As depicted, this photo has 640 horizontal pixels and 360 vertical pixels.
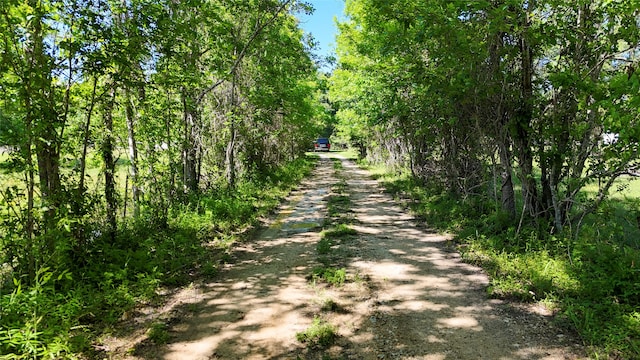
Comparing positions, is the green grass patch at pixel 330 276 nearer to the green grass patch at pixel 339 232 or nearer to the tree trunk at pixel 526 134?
the green grass patch at pixel 339 232

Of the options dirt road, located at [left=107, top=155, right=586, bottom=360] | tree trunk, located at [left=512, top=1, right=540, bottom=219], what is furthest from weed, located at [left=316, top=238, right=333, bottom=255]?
tree trunk, located at [left=512, top=1, right=540, bottom=219]

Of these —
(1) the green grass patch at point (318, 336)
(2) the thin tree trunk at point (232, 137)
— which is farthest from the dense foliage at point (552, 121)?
(2) the thin tree trunk at point (232, 137)

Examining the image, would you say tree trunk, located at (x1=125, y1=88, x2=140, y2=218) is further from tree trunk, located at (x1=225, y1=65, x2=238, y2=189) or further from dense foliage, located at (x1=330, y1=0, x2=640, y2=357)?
dense foliage, located at (x1=330, y1=0, x2=640, y2=357)

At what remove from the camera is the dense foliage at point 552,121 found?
4.91 m

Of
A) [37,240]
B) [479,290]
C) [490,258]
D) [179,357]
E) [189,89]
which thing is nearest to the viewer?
[179,357]

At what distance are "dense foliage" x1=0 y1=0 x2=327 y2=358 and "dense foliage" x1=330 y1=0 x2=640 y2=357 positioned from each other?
4217mm

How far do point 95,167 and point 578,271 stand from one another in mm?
8185

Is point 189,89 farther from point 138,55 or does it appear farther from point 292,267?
point 292,267

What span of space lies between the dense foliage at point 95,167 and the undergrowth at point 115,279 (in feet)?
0.07

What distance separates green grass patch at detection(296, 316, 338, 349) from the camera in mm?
4297

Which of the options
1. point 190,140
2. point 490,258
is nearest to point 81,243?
point 190,140

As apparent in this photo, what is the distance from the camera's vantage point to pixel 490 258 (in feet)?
22.2

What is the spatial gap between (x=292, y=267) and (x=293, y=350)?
267 centimetres

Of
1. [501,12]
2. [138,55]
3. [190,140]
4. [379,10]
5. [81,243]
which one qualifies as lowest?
[81,243]
